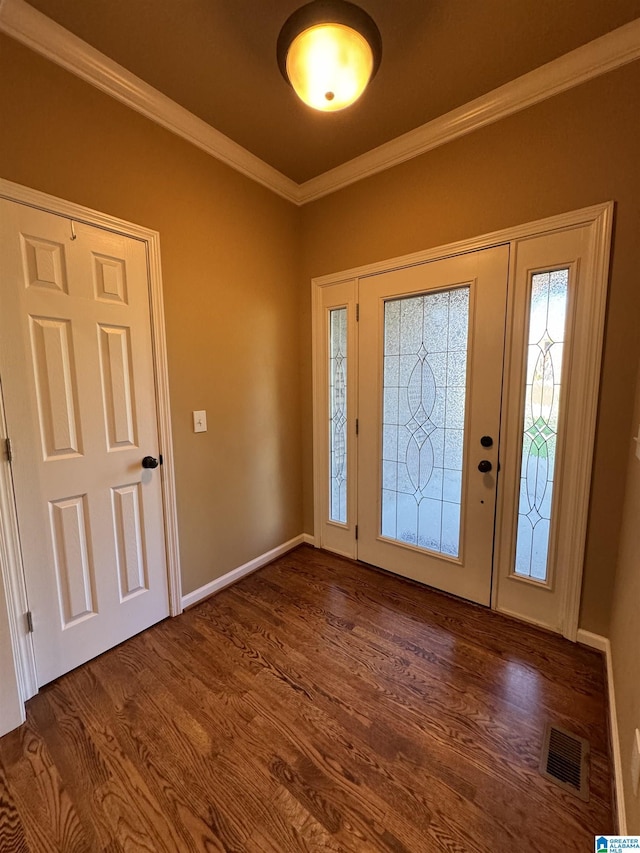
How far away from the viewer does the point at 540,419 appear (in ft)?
6.06

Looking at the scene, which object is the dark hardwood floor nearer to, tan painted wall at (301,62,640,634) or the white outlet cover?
the white outlet cover

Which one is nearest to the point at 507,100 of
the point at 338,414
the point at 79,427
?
the point at 338,414

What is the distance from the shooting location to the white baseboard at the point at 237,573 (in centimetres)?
218

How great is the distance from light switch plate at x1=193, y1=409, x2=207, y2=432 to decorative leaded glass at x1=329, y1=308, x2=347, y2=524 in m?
0.96

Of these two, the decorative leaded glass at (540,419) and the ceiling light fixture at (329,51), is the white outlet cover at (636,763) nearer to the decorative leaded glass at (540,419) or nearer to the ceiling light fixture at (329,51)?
the decorative leaded glass at (540,419)

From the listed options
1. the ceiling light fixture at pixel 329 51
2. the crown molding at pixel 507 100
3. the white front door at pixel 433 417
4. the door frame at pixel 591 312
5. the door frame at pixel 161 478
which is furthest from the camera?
the white front door at pixel 433 417

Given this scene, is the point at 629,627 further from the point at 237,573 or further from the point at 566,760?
the point at 237,573

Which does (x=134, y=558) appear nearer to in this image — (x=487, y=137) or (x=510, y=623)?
(x=510, y=623)

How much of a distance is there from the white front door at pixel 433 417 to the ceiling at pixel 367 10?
79 centimetres

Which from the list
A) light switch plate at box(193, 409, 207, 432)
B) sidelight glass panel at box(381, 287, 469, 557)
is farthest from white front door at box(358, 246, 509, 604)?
light switch plate at box(193, 409, 207, 432)

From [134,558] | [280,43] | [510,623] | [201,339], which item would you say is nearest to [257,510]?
[134,558]

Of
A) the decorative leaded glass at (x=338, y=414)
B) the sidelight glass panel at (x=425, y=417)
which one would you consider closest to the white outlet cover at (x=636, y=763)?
the sidelight glass panel at (x=425, y=417)

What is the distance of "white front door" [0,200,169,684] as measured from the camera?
1.45 m

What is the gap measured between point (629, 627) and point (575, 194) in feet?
6.14
